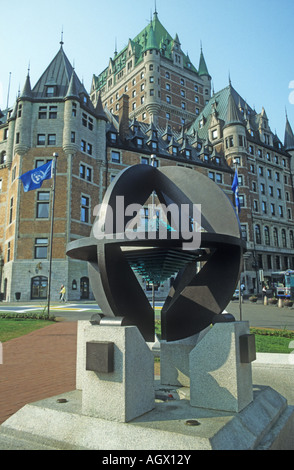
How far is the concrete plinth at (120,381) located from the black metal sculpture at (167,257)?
71 cm

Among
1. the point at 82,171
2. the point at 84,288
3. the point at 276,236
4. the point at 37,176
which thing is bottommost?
the point at 84,288

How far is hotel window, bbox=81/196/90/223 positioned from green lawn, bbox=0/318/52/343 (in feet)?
68.9

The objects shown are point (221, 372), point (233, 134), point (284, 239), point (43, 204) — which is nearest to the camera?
point (221, 372)

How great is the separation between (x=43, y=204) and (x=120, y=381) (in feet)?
110

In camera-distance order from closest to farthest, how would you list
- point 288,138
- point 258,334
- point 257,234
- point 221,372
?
point 221,372, point 258,334, point 257,234, point 288,138

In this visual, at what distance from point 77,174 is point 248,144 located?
103 ft

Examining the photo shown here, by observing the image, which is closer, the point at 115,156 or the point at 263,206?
the point at 115,156

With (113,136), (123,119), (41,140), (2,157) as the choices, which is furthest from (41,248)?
(123,119)

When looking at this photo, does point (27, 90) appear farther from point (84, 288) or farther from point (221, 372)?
point (221, 372)

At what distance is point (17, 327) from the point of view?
14.1 metres

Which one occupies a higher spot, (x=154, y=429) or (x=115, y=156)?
(x=115, y=156)

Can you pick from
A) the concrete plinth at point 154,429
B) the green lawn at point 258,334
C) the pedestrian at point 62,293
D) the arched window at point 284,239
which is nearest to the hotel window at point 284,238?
the arched window at point 284,239

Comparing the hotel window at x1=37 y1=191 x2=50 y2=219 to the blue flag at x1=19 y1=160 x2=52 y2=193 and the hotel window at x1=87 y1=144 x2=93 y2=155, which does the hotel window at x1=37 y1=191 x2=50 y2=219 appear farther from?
the blue flag at x1=19 y1=160 x2=52 y2=193

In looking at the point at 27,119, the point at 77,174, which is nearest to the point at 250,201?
the point at 77,174
